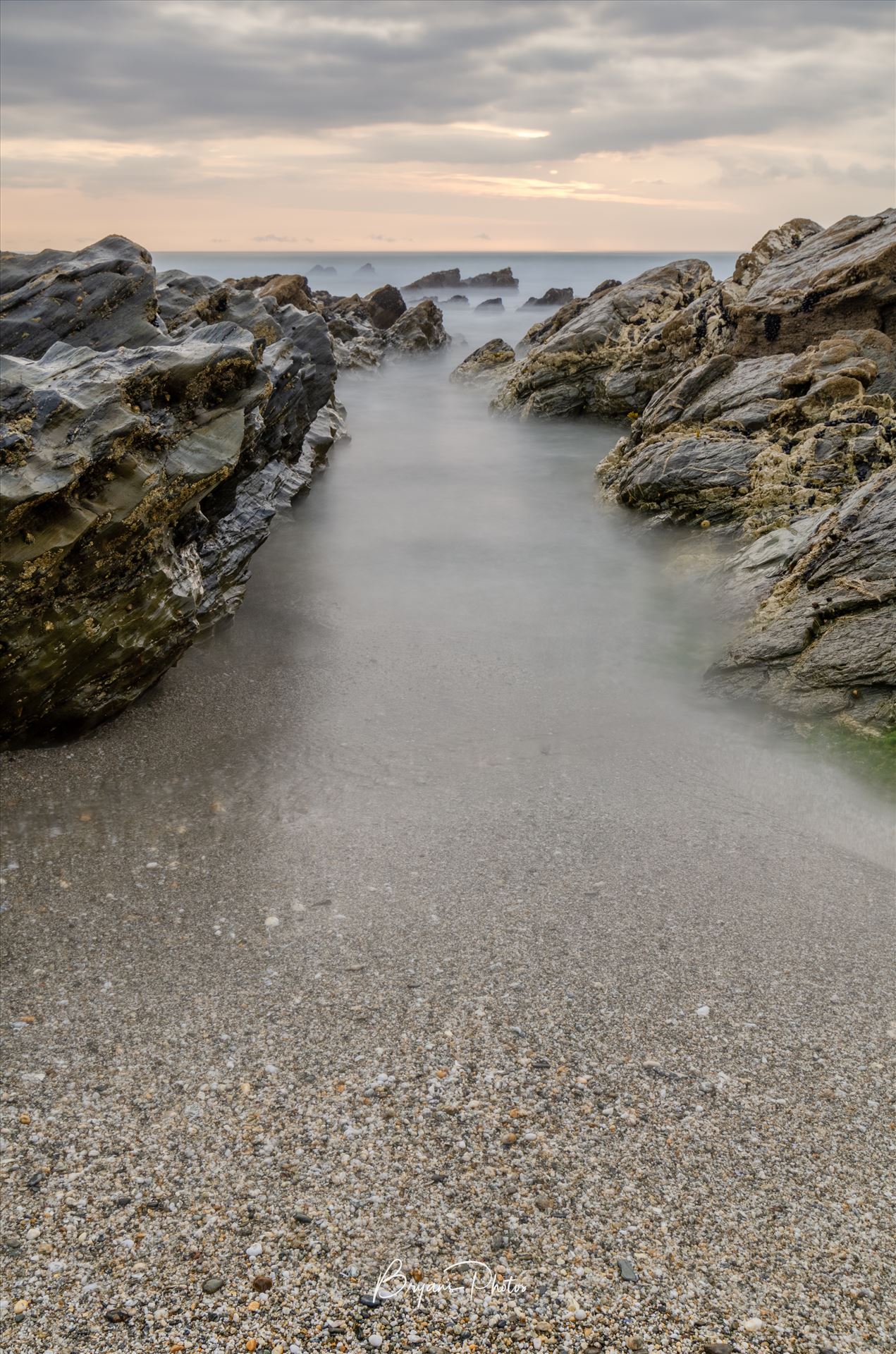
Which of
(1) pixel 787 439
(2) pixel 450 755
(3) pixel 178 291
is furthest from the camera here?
(3) pixel 178 291

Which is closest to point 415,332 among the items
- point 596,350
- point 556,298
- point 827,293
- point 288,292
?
point 288,292

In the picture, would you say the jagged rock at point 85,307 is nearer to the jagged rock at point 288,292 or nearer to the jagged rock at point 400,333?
the jagged rock at point 288,292

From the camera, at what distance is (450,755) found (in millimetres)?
9172

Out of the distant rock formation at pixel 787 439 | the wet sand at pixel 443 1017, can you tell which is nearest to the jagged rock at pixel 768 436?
the distant rock formation at pixel 787 439

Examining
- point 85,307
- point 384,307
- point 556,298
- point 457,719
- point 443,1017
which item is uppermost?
point 556,298

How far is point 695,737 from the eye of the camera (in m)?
9.53

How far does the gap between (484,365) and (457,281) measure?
123 metres

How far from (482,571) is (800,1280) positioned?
11969mm

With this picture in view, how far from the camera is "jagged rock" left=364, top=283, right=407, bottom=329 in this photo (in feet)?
183

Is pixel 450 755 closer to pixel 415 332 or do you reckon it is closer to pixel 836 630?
pixel 836 630

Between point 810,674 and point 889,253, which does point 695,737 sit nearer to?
point 810,674

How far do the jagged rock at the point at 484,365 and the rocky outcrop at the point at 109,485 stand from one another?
2690 centimetres

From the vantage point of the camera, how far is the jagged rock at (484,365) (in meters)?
36.8

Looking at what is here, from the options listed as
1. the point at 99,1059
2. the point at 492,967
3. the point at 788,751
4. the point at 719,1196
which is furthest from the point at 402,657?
the point at 719,1196
